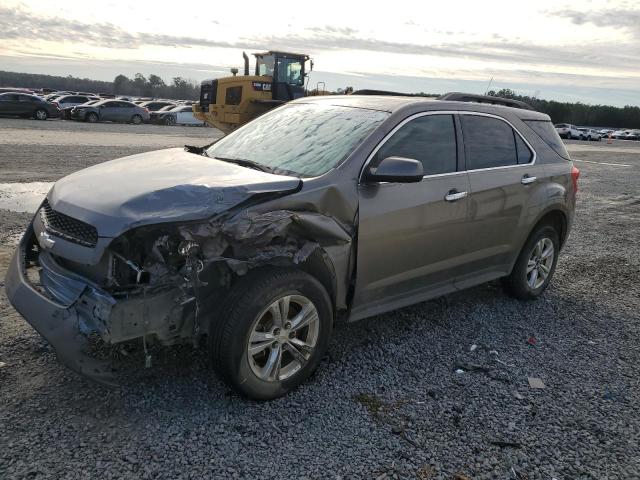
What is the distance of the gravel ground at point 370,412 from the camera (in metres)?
2.89

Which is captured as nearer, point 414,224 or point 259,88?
point 414,224

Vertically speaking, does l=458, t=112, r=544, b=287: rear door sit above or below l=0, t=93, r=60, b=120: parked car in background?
above

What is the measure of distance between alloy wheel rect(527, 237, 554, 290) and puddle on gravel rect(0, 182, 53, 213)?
6.37 metres

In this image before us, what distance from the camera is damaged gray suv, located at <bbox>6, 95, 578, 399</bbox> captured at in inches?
120

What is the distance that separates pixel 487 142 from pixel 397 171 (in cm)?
154

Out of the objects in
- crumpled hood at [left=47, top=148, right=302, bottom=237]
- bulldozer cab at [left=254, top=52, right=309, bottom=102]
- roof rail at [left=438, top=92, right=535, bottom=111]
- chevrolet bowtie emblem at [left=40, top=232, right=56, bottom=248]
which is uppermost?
bulldozer cab at [left=254, top=52, right=309, bottom=102]

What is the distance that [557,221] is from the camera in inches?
222

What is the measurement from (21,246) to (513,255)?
408 centimetres

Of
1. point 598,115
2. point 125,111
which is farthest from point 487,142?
point 598,115

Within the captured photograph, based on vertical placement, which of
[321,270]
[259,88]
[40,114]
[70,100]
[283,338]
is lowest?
[40,114]

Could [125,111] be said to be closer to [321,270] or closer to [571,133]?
[321,270]

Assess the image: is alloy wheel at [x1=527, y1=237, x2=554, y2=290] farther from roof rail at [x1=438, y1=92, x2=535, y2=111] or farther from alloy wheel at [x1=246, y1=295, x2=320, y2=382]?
alloy wheel at [x1=246, y1=295, x2=320, y2=382]

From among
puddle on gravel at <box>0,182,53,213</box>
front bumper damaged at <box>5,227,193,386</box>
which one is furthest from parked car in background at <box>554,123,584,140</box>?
front bumper damaged at <box>5,227,193,386</box>

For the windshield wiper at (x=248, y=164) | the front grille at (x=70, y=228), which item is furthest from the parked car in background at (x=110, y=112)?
the front grille at (x=70, y=228)
